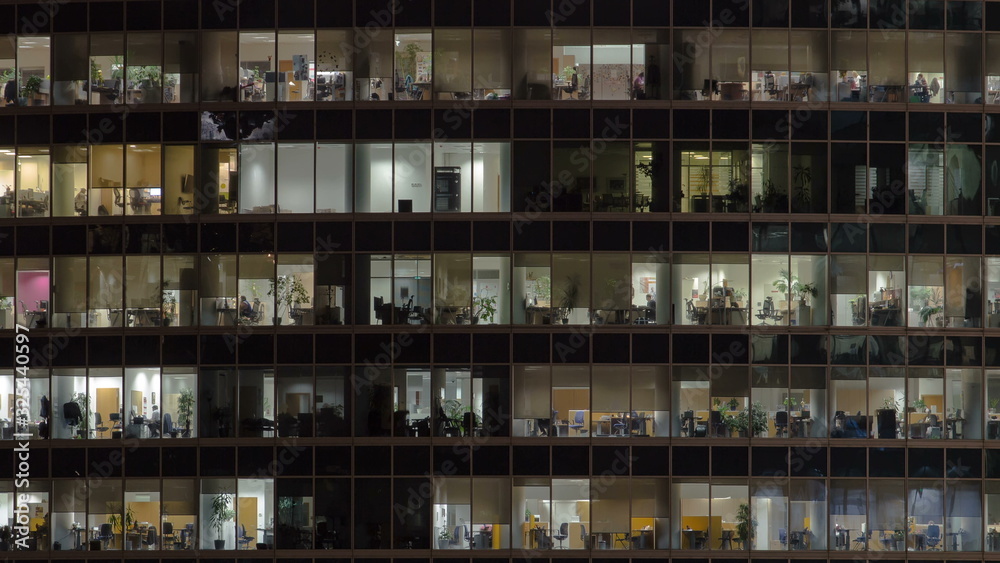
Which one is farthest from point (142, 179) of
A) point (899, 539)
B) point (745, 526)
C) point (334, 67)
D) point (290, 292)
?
point (899, 539)

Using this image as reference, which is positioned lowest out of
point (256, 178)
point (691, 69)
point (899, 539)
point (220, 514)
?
point (899, 539)

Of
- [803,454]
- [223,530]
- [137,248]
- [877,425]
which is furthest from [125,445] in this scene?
[877,425]

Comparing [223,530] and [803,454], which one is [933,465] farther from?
[223,530]

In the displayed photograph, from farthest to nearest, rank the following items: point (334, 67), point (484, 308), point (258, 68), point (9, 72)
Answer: point (9, 72), point (258, 68), point (334, 67), point (484, 308)

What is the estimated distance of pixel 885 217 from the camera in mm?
32188

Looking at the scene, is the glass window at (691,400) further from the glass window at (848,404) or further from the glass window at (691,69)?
the glass window at (691,69)

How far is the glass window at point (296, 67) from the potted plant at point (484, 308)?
28.4ft

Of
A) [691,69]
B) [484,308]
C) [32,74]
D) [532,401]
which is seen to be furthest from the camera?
[32,74]

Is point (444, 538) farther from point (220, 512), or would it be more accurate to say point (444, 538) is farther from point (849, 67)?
point (849, 67)

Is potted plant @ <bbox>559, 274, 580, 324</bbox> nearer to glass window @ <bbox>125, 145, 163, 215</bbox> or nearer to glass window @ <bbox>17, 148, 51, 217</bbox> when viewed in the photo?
glass window @ <bbox>125, 145, 163, 215</bbox>

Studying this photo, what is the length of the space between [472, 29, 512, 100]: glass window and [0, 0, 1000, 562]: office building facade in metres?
0.09

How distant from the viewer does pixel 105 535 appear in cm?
3216

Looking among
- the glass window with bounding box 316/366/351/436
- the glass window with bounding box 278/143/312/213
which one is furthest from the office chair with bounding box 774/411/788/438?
the glass window with bounding box 278/143/312/213

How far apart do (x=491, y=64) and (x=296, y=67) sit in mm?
6430
